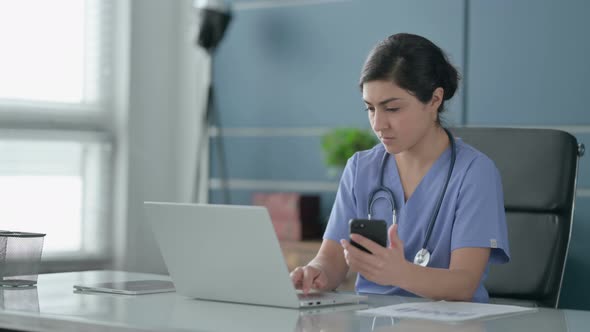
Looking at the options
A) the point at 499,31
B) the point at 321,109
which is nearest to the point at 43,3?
the point at 321,109

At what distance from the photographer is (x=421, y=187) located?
2086mm

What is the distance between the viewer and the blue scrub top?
6.38ft

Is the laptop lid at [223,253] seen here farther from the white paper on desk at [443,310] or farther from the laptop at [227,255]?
the white paper on desk at [443,310]

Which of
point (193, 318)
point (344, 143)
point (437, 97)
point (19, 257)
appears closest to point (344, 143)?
point (344, 143)

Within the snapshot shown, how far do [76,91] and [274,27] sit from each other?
0.95 metres

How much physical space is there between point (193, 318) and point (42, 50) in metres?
2.82

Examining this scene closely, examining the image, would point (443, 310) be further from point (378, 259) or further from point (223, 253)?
point (223, 253)

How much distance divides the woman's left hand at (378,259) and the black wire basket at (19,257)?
0.64 meters

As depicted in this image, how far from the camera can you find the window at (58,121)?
12.8ft

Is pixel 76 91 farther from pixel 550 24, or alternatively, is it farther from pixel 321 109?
pixel 550 24

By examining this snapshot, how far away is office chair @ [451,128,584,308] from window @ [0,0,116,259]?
2.34 meters

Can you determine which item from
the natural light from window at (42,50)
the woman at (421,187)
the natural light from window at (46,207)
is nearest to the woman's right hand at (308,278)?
the woman at (421,187)

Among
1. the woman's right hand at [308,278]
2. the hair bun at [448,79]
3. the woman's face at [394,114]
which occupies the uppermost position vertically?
the hair bun at [448,79]

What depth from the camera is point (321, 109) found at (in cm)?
400
